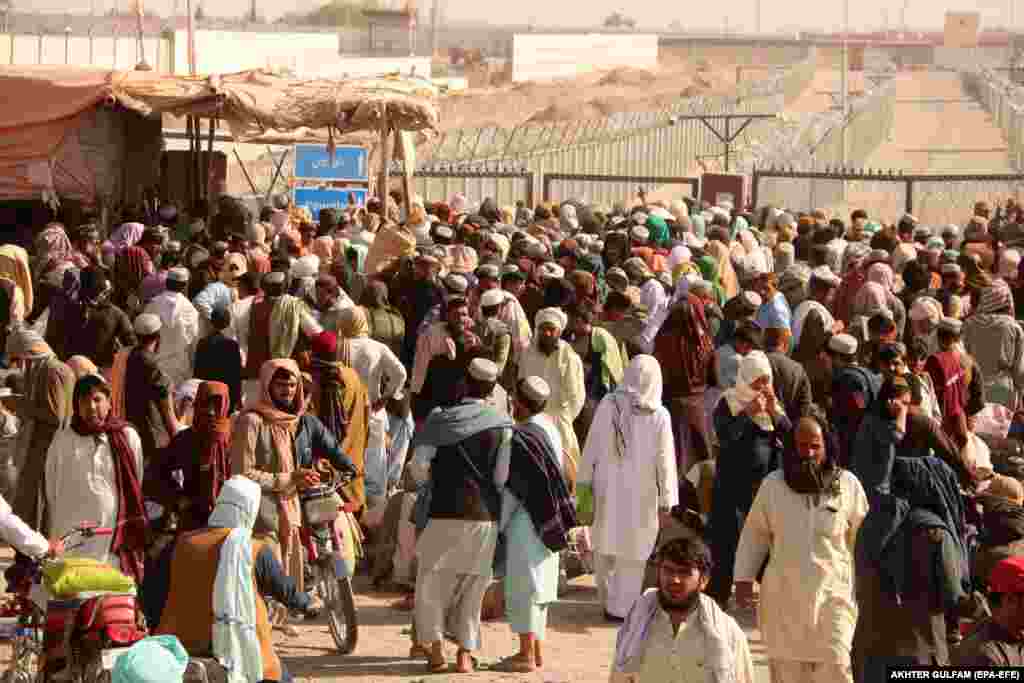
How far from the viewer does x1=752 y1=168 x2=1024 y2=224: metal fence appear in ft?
80.1

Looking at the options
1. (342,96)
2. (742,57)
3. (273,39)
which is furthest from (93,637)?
(742,57)

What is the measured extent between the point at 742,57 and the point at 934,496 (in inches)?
6075

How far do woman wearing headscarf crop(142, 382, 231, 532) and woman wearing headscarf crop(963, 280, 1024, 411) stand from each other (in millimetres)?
5845

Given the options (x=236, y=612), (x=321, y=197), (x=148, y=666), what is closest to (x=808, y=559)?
(x=236, y=612)

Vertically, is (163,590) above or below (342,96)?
below

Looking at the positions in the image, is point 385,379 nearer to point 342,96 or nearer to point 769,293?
point 769,293

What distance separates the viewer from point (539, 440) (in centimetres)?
916

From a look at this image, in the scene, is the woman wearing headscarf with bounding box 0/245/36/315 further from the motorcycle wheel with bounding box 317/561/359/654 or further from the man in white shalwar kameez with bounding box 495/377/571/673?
the man in white shalwar kameez with bounding box 495/377/571/673

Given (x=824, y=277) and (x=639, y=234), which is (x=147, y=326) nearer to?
(x=824, y=277)

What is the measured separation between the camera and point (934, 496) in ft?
24.3

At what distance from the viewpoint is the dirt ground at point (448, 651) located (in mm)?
9312

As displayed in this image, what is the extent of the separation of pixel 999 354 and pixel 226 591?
24.2 feet

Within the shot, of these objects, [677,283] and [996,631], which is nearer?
[996,631]

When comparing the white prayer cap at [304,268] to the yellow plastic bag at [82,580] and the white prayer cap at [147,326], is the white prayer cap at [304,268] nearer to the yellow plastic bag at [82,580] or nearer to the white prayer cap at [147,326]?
the white prayer cap at [147,326]
